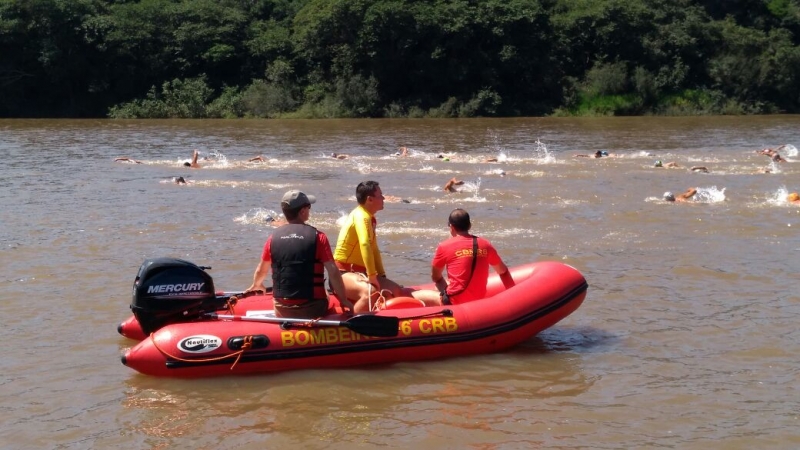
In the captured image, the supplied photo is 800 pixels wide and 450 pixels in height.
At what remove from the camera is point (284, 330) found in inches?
283

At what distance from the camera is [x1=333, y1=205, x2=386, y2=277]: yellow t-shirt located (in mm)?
Result: 7578

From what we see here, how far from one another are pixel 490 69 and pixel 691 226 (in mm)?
31839

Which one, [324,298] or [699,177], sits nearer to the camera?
[324,298]

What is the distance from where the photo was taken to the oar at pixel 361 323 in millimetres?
7199

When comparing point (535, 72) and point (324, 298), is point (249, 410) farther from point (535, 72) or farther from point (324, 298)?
point (535, 72)

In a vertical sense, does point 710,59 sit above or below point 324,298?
above

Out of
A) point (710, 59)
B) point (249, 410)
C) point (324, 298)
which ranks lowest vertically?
point (249, 410)

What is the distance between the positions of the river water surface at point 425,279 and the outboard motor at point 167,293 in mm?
466

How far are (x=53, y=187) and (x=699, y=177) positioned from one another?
12.3 m

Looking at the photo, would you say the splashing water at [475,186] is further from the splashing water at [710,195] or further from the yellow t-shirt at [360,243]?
the yellow t-shirt at [360,243]

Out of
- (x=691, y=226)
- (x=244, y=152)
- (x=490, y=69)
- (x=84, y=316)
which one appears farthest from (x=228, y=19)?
(x=84, y=316)

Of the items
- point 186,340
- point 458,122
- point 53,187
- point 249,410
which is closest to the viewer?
point 249,410

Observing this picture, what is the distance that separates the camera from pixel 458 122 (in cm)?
3994

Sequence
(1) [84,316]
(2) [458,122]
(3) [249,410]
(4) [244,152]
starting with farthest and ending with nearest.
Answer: (2) [458,122]
(4) [244,152]
(1) [84,316]
(3) [249,410]
